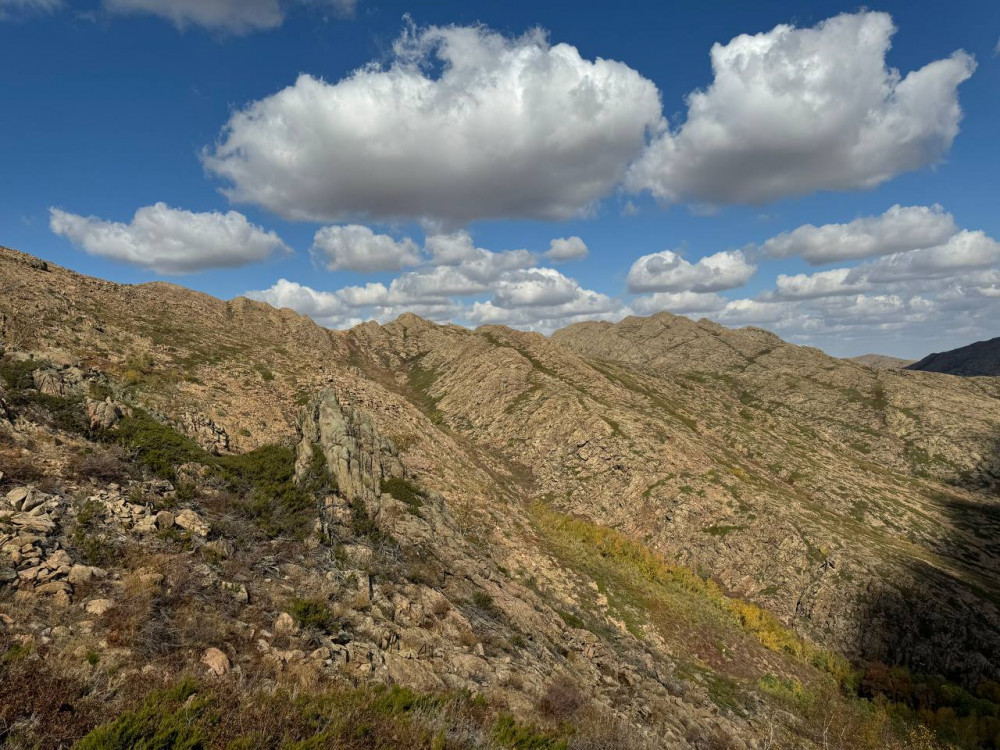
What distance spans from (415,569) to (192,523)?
9474 mm

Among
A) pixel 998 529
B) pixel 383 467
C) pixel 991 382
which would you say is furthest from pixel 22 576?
pixel 991 382

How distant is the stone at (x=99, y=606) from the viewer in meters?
11.3

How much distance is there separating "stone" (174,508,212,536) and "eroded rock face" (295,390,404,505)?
778 cm

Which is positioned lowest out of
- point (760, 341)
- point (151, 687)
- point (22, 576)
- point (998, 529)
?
point (998, 529)

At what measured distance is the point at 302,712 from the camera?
34.0 ft

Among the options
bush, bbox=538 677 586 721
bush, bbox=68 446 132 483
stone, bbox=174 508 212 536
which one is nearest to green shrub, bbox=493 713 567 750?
bush, bbox=538 677 586 721

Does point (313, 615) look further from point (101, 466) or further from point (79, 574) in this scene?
point (101, 466)

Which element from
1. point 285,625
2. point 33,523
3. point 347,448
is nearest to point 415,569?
point 285,625

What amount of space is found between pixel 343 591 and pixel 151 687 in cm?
710

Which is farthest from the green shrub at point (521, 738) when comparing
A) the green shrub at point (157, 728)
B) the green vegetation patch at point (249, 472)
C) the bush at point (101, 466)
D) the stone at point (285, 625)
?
the bush at point (101, 466)

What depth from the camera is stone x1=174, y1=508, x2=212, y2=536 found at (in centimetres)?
1672

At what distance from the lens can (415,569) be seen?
21.1m

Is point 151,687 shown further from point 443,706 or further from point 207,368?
point 207,368

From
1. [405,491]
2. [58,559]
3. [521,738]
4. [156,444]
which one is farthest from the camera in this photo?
[405,491]
